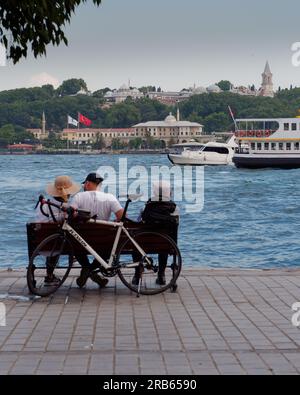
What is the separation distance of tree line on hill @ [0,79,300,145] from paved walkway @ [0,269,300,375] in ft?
486

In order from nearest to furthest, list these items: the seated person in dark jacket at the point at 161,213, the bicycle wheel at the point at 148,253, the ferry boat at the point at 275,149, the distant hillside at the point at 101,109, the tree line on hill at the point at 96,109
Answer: the bicycle wheel at the point at 148,253, the seated person in dark jacket at the point at 161,213, the ferry boat at the point at 275,149, the distant hillside at the point at 101,109, the tree line on hill at the point at 96,109

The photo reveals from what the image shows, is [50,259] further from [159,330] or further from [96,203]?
[159,330]

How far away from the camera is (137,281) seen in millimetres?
8180

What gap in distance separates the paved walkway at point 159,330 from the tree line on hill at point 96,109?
14812cm

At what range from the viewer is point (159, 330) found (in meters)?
6.57

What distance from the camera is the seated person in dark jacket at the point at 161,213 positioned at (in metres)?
8.16

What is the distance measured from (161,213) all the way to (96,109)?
178m

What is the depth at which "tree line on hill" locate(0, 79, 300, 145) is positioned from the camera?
167 meters

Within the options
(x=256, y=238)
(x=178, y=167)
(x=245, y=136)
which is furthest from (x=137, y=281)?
(x=178, y=167)

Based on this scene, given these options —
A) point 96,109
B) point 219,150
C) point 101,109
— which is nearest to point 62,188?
point 219,150

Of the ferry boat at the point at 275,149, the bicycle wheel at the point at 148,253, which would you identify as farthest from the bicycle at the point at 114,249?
the ferry boat at the point at 275,149

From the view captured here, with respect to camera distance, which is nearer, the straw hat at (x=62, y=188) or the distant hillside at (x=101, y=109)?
the straw hat at (x=62, y=188)

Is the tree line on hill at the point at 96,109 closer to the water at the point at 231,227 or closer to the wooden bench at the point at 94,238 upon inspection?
the water at the point at 231,227

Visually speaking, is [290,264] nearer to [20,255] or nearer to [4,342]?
[20,255]
